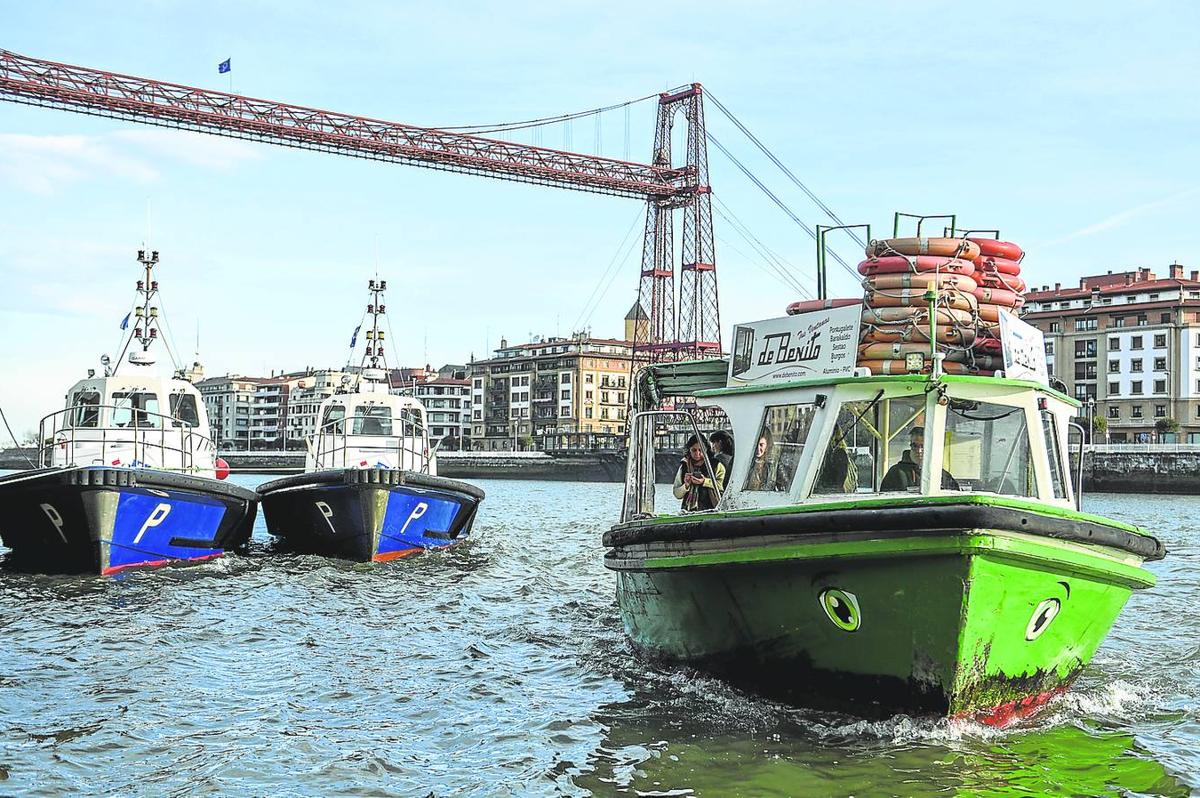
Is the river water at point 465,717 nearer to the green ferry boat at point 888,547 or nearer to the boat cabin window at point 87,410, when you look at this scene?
the green ferry boat at point 888,547

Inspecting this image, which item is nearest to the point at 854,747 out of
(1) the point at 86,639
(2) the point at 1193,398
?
(1) the point at 86,639

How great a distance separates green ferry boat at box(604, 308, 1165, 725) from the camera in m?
8.51

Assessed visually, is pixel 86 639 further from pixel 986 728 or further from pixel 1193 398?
pixel 1193 398

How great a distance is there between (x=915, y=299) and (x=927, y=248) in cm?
61

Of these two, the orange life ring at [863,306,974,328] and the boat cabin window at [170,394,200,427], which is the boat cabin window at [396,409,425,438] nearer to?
the boat cabin window at [170,394,200,427]

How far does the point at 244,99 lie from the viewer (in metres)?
79.0

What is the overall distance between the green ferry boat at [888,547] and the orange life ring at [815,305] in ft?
1.37

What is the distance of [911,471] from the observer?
9.36 m

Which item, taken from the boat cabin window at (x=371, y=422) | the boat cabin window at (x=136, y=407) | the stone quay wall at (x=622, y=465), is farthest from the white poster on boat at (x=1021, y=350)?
the stone quay wall at (x=622, y=465)

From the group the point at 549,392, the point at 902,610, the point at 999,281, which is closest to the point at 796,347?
the point at 999,281

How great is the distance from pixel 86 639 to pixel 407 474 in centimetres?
866

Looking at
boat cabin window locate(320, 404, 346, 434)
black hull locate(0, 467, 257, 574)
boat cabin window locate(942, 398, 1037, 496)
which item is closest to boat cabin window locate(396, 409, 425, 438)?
boat cabin window locate(320, 404, 346, 434)

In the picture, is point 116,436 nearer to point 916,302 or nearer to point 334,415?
point 334,415

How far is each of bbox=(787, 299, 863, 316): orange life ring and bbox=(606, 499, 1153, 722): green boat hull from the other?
2.56m
